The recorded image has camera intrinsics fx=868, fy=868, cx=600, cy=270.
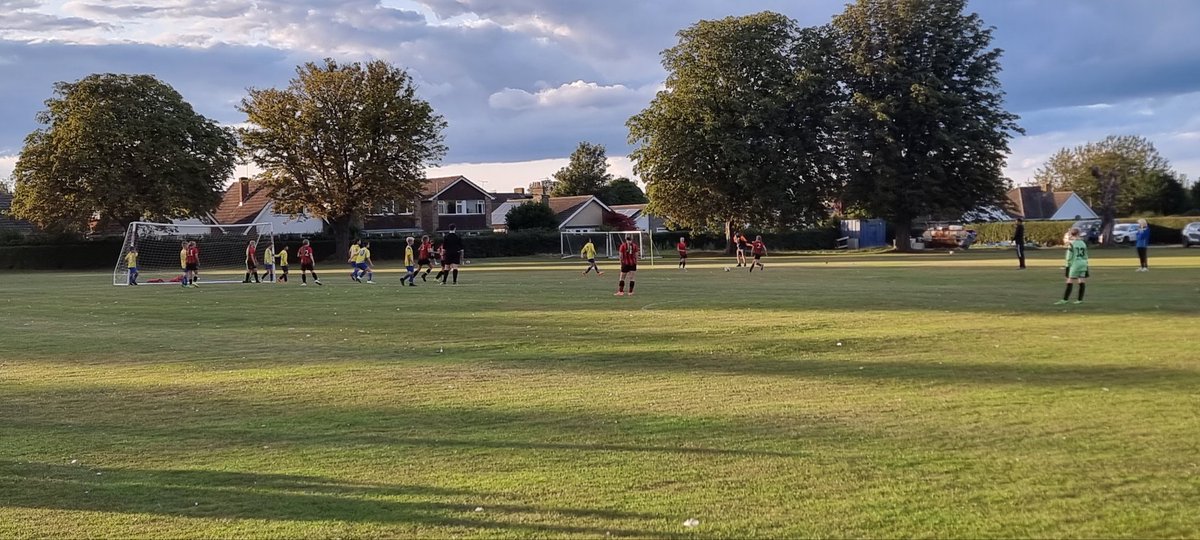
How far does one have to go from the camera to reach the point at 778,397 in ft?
28.3

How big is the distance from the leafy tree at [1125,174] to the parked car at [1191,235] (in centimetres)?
2057

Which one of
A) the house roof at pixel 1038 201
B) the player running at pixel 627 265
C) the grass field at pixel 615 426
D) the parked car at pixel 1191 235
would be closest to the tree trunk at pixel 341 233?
the player running at pixel 627 265

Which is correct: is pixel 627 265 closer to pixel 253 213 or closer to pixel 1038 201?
pixel 253 213

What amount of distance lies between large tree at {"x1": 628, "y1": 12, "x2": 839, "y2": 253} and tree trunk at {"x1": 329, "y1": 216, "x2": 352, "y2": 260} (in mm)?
21096

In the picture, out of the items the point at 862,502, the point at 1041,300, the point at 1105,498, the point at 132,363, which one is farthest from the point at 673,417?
the point at 1041,300

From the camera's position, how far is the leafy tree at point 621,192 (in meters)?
121

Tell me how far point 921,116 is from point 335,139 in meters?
37.4

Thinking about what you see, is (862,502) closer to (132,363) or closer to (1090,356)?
(1090,356)

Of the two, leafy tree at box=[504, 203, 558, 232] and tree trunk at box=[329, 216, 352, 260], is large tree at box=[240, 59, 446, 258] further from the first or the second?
leafy tree at box=[504, 203, 558, 232]

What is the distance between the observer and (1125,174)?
86250 mm

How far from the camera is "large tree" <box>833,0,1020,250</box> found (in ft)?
174

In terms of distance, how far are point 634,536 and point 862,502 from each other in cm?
148

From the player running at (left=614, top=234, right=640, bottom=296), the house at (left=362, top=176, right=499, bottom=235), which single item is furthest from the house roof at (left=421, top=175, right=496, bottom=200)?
the player running at (left=614, top=234, right=640, bottom=296)

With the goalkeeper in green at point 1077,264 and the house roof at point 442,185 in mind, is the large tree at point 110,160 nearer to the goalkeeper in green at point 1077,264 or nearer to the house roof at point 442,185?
the house roof at point 442,185
